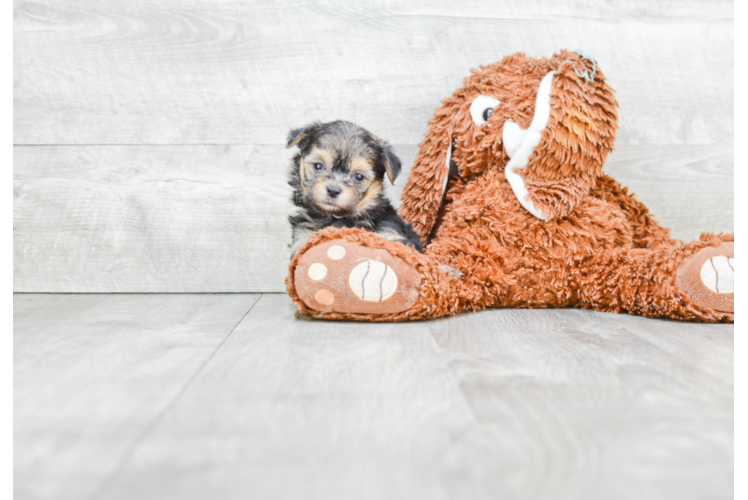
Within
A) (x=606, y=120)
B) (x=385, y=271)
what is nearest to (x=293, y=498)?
(x=385, y=271)

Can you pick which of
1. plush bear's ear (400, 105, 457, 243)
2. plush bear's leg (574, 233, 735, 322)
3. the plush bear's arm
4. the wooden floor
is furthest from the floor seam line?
the plush bear's arm

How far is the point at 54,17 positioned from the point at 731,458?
6.13ft

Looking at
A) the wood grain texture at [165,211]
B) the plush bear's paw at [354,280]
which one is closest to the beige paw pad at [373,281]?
the plush bear's paw at [354,280]

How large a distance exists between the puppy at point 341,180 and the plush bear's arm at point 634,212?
1.86ft

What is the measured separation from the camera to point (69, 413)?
0.66 meters

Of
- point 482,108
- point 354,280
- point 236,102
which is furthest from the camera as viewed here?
point 236,102

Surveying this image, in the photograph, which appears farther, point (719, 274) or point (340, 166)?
point (340, 166)

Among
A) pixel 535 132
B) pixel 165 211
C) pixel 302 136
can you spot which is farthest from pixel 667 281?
pixel 165 211

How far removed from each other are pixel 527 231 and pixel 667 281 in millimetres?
320

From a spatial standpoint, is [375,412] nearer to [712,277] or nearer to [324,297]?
[324,297]

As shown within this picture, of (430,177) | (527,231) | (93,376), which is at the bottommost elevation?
(93,376)

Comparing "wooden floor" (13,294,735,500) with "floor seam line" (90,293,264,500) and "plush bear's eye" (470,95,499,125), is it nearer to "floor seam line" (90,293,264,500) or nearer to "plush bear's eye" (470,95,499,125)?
"floor seam line" (90,293,264,500)

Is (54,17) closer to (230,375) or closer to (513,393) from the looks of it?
(230,375)

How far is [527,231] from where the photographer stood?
129cm
